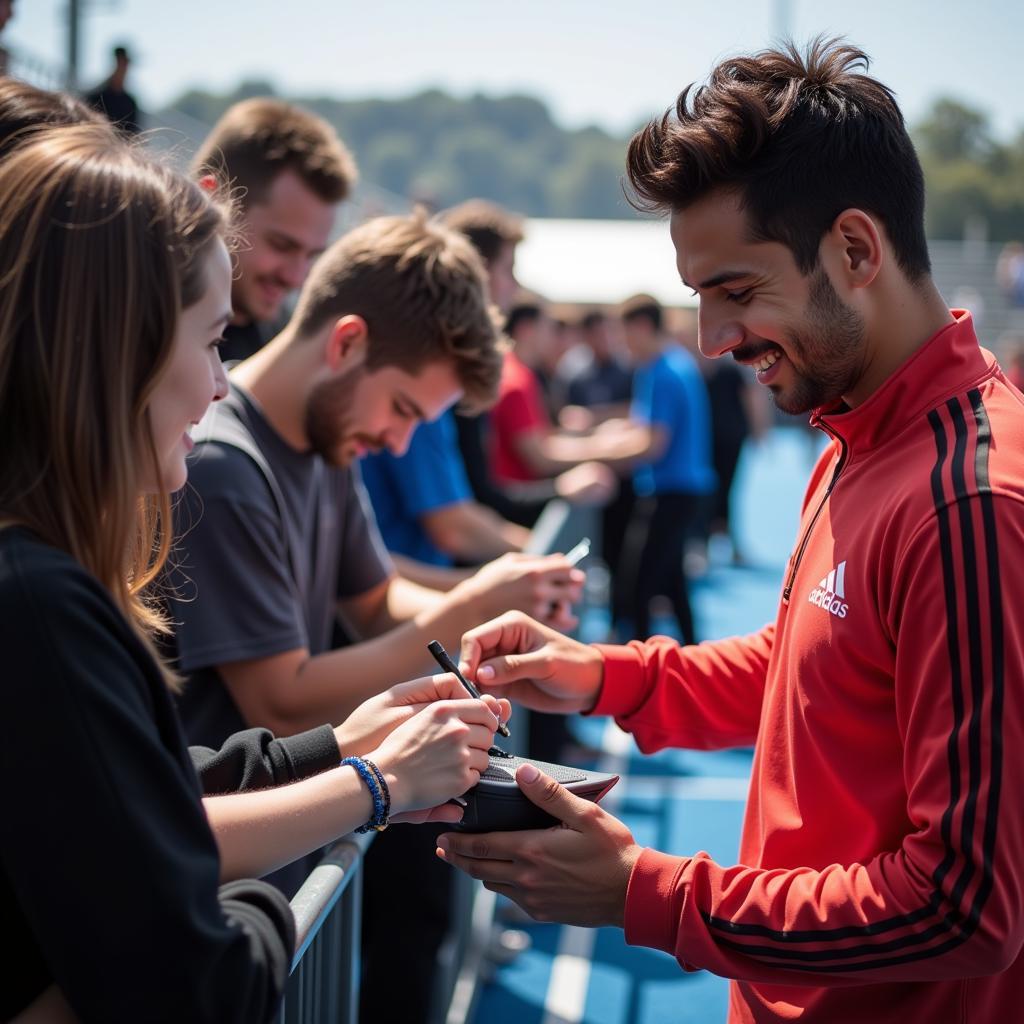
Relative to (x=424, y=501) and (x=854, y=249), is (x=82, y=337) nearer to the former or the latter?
(x=854, y=249)

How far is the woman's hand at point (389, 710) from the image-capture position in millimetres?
1722

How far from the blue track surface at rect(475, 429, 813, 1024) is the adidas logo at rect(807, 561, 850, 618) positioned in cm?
284

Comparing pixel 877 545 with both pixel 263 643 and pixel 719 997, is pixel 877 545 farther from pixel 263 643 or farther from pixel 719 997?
pixel 719 997

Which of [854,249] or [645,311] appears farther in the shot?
[645,311]

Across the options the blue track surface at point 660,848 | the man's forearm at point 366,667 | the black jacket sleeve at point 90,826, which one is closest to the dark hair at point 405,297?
the man's forearm at point 366,667

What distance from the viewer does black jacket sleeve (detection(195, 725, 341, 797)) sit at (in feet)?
5.37

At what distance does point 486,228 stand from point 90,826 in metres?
4.67

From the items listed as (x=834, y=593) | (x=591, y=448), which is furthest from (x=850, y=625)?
(x=591, y=448)

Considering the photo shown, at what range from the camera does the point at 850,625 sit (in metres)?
1.48

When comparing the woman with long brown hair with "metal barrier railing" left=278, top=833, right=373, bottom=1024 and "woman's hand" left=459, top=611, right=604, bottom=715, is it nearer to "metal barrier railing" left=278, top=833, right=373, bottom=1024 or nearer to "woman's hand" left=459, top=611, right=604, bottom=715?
"metal barrier railing" left=278, top=833, right=373, bottom=1024

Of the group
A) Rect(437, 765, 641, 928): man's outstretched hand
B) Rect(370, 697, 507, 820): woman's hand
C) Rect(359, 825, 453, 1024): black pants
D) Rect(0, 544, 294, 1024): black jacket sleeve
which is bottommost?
Rect(359, 825, 453, 1024): black pants

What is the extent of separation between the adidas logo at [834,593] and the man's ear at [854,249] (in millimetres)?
430

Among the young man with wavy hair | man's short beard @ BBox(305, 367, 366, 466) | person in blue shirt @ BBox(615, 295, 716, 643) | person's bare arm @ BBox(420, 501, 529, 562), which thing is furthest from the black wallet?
person in blue shirt @ BBox(615, 295, 716, 643)

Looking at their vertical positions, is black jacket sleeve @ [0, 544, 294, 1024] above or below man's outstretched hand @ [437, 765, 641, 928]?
above
